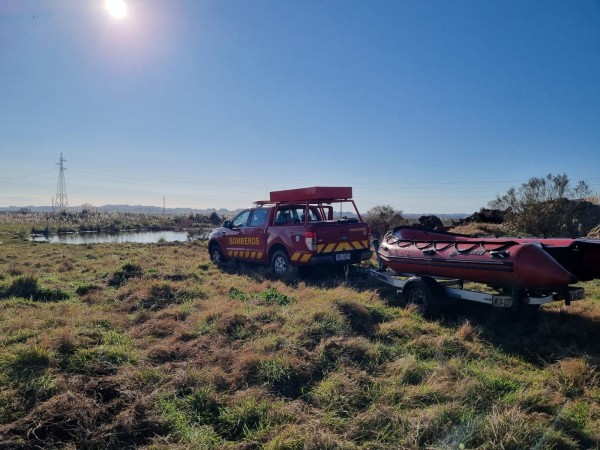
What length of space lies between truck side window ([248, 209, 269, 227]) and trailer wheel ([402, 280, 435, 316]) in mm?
4795

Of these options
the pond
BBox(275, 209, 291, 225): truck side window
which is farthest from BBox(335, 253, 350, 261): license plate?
the pond

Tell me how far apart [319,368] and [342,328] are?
3.55 ft

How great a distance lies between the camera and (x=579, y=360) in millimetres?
4348

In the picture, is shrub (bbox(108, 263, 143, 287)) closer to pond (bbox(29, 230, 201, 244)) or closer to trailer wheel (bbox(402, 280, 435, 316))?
trailer wheel (bbox(402, 280, 435, 316))

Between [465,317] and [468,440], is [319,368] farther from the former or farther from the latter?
[465,317]

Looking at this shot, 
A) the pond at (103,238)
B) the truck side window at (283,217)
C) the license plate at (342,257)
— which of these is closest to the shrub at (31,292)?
the truck side window at (283,217)

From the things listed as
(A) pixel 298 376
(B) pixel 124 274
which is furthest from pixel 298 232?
(A) pixel 298 376

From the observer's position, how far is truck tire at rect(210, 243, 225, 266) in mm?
12391

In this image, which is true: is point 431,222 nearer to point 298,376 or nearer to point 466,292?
point 466,292

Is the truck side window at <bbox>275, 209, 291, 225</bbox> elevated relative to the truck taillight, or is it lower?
elevated

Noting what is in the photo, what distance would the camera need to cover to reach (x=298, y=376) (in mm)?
4191

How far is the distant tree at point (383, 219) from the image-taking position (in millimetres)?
20902

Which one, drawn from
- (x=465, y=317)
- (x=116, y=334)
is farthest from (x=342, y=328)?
(x=116, y=334)

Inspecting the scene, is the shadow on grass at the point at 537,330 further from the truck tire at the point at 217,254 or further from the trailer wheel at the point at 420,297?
the truck tire at the point at 217,254
